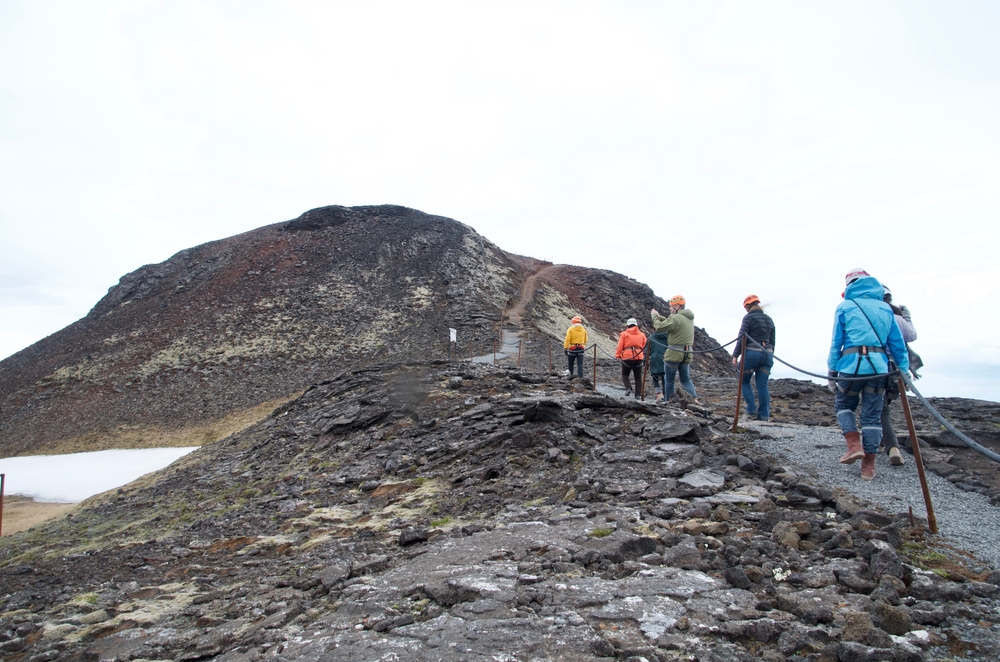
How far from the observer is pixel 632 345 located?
499 inches

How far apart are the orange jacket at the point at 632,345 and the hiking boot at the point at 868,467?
6338 mm

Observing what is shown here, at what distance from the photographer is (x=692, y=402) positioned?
11516mm

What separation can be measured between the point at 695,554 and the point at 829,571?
85cm

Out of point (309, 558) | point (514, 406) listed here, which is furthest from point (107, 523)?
point (514, 406)

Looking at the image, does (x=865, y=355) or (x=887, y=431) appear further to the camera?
(x=887, y=431)

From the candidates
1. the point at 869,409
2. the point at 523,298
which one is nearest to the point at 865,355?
the point at 869,409

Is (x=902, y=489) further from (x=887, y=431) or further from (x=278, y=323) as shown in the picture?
(x=278, y=323)

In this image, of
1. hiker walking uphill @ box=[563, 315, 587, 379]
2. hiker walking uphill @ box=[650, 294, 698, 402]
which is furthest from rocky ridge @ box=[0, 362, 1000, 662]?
hiker walking uphill @ box=[563, 315, 587, 379]

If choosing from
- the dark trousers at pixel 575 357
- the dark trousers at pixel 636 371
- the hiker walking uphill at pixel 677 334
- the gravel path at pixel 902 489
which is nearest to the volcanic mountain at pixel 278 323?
the dark trousers at pixel 575 357

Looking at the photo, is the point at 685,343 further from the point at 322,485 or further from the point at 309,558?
the point at 309,558

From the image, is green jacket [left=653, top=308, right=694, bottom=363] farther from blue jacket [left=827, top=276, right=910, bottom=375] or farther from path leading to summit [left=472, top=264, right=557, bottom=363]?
path leading to summit [left=472, top=264, right=557, bottom=363]

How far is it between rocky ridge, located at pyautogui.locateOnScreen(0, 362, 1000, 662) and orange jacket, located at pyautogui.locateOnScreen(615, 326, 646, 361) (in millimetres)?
2268

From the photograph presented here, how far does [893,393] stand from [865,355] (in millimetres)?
1456

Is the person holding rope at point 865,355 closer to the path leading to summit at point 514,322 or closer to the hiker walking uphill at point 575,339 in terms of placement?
the hiker walking uphill at point 575,339
